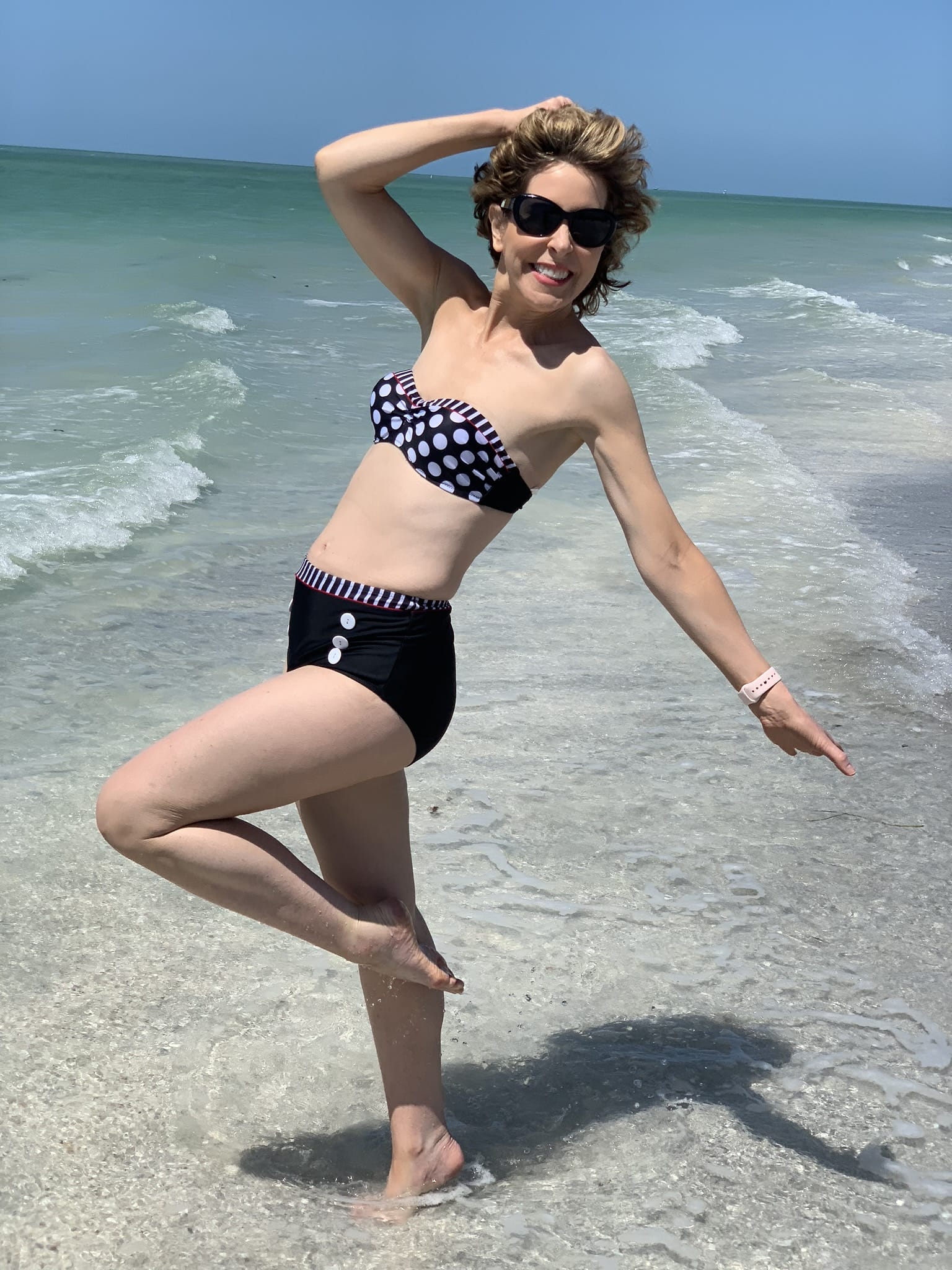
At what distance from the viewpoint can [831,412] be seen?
12398mm

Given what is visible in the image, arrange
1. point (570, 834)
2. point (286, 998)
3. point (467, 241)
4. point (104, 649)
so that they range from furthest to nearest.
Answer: point (467, 241)
point (104, 649)
point (570, 834)
point (286, 998)

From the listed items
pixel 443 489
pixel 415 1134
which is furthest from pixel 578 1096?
pixel 443 489

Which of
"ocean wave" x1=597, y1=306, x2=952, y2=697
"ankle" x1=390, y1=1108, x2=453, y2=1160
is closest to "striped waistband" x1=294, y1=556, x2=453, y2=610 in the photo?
"ankle" x1=390, y1=1108, x2=453, y2=1160

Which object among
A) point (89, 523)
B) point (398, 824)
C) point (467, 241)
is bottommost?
point (467, 241)

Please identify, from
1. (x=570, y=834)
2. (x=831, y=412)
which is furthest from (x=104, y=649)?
(x=831, y=412)

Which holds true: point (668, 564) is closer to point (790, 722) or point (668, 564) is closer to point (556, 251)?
point (790, 722)

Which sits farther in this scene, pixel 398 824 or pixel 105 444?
pixel 105 444

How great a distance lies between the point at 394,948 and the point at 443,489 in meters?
0.90

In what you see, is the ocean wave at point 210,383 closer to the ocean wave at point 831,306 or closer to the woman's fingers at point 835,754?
the ocean wave at point 831,306

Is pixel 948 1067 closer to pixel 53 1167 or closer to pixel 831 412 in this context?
pixel 53 1167

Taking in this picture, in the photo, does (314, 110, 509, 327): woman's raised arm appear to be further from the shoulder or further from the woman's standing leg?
the woman's standing leg

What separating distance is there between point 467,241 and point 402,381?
3703 centimetres

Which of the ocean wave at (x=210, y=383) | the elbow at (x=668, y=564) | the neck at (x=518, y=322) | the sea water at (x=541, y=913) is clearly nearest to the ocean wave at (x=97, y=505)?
the sea water at (x=541, y=913)

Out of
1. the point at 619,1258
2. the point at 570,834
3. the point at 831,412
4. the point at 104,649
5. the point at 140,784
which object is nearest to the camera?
the point at 140,784
